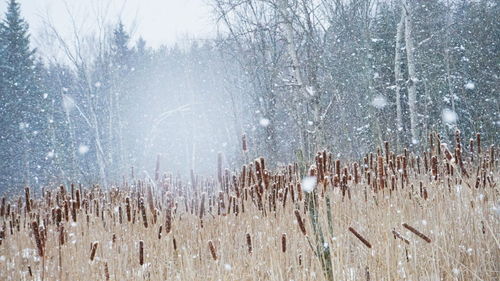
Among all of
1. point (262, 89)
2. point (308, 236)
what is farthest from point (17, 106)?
point (308, 236)

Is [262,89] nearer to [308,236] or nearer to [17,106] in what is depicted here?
[308,236]

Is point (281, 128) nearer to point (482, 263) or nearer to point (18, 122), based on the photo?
point (18, 122)

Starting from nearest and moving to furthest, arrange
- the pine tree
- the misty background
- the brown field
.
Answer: the brown field, the misty background, the pine tree

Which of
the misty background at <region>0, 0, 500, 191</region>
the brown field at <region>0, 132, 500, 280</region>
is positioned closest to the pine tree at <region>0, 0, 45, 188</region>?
the misty background at <region>0, 0, 500, 191</region>

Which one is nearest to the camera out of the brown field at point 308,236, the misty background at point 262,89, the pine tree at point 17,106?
the brown field at point 308,236

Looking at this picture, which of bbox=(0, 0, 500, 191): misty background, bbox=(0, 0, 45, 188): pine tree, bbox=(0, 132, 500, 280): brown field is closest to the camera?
bbox=(0, 132, 500, 280): brown field

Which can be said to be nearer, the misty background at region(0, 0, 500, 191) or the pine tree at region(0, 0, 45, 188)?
the misty background at region(0, 0, 500, 191)

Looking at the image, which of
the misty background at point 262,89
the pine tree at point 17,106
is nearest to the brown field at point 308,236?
the misty background at point 262,89

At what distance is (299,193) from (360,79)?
471 inches

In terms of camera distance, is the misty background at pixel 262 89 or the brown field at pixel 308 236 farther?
the misty background at pixel 262 89

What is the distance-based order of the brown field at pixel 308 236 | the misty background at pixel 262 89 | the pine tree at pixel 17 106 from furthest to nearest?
the pine tree at pixel 17 106, the misty background at pixel 262 89, the brown field at pixel 308 236

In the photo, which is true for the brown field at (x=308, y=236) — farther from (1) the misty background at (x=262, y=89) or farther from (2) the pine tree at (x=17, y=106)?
(2) the pine tree at (x=17, y=106)

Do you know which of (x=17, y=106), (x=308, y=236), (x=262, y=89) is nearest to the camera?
(x=308, y=236)

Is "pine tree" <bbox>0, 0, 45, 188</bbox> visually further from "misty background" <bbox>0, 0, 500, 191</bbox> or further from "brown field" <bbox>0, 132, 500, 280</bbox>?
"brown field" <bbox>0, 132, 500, 280</bbox>
